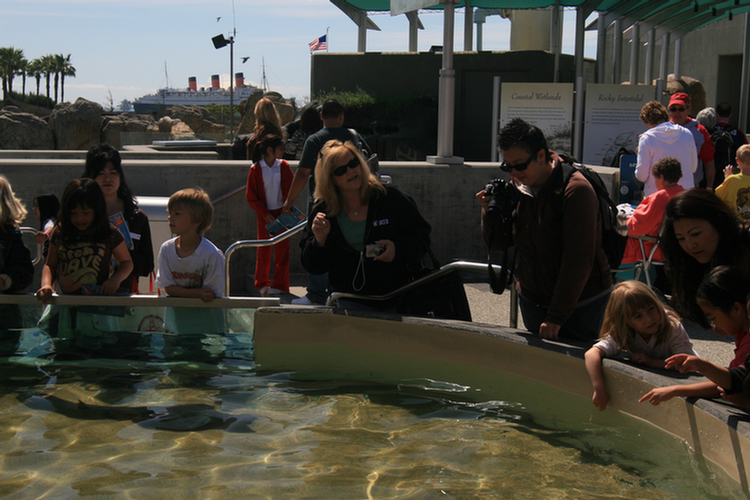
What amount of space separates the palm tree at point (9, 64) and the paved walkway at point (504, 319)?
97.2 metres

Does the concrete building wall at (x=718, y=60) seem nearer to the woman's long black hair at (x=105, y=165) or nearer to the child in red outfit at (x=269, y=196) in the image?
the child in red outfit at (x=269, y=196)

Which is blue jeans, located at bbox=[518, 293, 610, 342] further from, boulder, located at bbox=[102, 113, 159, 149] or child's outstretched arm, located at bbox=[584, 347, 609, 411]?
boulder, located at bbox=[102, 113, 159, 149]

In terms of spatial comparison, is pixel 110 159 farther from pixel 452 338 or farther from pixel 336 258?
pixel 452 338

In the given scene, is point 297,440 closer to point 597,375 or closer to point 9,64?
point 597,375

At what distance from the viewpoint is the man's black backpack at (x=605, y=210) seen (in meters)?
3.68

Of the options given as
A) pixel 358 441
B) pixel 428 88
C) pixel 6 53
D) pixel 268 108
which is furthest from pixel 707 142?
pixel 6 53

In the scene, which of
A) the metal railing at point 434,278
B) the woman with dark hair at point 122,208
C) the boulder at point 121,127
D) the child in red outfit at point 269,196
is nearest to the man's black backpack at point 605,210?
the metal railing at point 434,278

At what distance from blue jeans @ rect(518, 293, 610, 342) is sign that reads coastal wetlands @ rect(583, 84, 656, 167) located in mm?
8385

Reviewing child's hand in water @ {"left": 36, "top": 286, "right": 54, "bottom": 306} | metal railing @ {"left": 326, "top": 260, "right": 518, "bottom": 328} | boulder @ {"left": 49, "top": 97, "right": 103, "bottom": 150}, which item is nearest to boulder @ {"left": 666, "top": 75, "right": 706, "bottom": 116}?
metal railing @ {"left": 326, "top": 260, "right": 518, "bottom": 328}

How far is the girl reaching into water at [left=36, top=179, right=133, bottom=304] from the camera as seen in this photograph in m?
4.70

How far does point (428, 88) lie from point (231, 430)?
17362mm

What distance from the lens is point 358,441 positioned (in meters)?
3.62

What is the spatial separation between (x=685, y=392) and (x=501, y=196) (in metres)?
1.32

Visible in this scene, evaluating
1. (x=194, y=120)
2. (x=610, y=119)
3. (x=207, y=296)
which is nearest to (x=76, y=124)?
(x=194, y=120)
